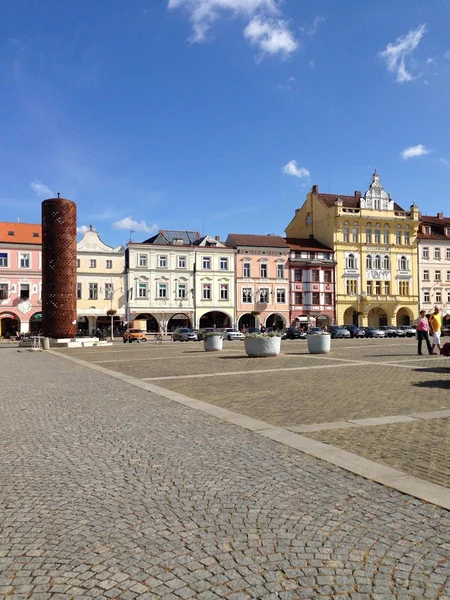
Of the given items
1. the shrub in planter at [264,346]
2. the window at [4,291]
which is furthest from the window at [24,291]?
the shrub in planter at [264,346]

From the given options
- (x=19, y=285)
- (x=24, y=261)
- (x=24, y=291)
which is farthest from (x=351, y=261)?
(x=19, y=285)

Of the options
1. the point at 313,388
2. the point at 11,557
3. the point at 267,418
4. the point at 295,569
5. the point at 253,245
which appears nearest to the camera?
the point at 295,569

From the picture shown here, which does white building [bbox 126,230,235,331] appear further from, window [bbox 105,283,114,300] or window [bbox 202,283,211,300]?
window [bbox 105,283,114,300]

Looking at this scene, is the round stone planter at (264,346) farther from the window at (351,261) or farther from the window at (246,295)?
the window at (351,261)

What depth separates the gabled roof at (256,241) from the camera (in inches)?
2542

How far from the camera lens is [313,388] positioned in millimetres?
10992

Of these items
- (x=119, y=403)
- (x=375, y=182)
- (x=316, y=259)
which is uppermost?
(x=375, y=182)

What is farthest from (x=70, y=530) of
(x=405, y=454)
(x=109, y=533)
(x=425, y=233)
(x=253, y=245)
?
(x=425, y=233)

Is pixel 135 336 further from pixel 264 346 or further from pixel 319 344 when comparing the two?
pixel 264 346

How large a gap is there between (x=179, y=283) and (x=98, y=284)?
954cm

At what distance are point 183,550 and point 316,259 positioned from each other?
64.4 metres

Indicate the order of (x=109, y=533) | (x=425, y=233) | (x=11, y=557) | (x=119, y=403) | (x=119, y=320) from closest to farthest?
(x=11, y=557) < (x=109, y=533) < (x=119, y=403) < (x=119, y=320) < (x=425, y=233)

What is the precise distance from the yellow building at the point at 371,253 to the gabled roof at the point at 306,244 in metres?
0.84

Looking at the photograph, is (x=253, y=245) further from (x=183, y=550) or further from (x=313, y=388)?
(x=183, y=550)
